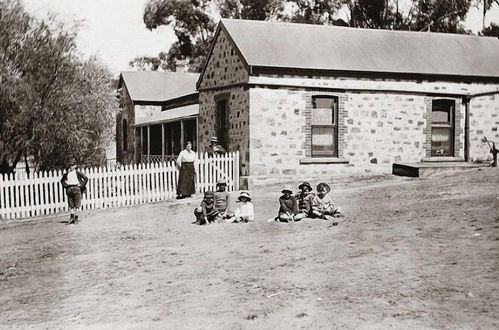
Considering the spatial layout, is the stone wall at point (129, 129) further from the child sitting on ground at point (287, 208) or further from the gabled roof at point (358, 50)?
the child sitting on ground at point (287, 208)

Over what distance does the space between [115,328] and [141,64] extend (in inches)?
1937

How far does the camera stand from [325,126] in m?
19.2

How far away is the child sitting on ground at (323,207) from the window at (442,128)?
32.9 ft

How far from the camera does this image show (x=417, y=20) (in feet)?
124

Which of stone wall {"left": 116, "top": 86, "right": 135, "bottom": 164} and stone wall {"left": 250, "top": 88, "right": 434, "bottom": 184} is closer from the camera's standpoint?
stone wall {"left": 250, "top": 88, "right": 434, "bottom": 184}

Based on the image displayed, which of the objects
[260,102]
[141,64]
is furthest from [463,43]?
[141,64]

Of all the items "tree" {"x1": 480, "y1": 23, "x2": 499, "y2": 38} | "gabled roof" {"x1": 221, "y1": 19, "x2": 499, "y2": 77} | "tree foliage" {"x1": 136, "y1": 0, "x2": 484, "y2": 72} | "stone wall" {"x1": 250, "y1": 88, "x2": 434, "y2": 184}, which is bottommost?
"stone wall" {"x1": 250, "y1": 88, "x2": 434, "y2": 184}

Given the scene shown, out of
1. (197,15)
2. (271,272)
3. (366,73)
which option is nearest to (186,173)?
(366,73)

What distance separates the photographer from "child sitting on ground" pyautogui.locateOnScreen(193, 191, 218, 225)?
11.8 meters

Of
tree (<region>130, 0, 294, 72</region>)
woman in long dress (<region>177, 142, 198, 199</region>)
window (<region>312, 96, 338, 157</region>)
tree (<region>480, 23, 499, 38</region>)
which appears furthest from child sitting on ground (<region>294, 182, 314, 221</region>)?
tree (<region>130, 0, 294, 72</region>)

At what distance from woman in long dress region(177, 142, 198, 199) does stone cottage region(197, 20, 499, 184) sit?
193 centimetres

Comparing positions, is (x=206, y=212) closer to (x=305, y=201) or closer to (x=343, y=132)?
(x=305, y=201)

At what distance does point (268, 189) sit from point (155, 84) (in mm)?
19057

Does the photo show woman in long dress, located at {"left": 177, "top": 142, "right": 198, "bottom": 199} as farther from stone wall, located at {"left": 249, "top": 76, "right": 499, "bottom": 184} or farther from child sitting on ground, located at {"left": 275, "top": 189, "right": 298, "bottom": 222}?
child sitting on ground, located at {"left": 275, "top": 189, "right": 298, "bottom": 222}
